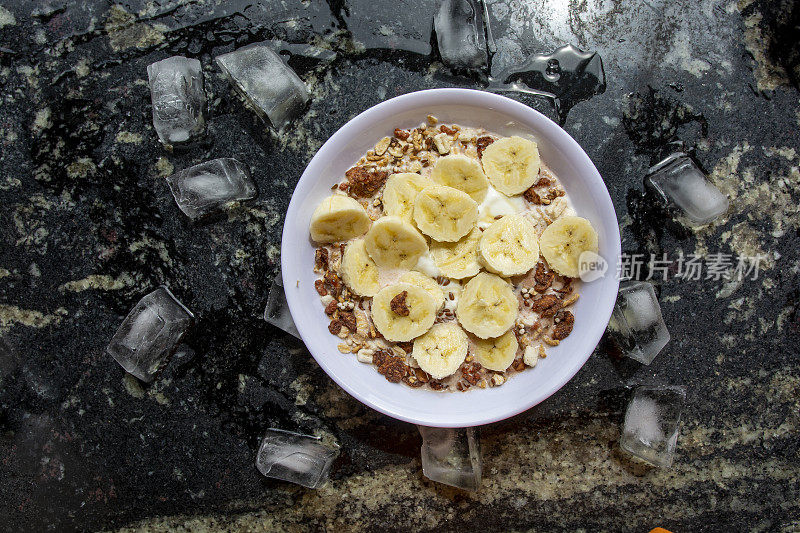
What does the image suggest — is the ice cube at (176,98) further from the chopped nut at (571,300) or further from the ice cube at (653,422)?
the ice cube at (653,422)

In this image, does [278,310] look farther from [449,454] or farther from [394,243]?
[449,454]

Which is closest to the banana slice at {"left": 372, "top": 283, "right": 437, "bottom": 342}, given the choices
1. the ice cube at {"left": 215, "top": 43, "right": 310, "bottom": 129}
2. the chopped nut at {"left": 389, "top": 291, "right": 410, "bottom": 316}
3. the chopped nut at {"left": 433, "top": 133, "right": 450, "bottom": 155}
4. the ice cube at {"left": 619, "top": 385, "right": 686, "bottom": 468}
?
the chopped nut at {"left": 389, "top": 291, "right": 410, "bottom": 316}

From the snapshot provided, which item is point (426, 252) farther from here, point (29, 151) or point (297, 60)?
point (29, 151)

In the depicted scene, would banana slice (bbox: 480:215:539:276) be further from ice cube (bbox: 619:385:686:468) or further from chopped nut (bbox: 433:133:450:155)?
ice cube (bbox: 619:385:686:468)

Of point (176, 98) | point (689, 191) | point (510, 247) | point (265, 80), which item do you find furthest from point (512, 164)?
point (176, 98)

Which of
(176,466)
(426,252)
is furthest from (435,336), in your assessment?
(176,466)
